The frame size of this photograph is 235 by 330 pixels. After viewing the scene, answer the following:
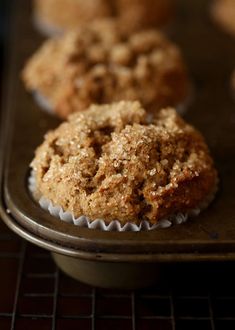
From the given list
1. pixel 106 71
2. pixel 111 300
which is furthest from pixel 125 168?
pixel 106 71

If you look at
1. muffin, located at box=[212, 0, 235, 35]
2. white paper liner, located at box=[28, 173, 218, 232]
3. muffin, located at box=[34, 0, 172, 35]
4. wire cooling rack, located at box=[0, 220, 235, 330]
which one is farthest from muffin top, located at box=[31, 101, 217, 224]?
muffin, located at box=[212, 0, 235, 35]

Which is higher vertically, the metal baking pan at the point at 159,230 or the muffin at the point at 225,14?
the muffin at the point at 225,14

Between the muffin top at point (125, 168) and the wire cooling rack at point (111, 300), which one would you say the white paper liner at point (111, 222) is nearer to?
the muffin top at point (125, 168)

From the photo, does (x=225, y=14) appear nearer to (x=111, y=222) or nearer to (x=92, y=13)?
(x=92, y=13)

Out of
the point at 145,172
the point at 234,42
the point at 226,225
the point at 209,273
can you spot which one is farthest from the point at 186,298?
the point at 234,42

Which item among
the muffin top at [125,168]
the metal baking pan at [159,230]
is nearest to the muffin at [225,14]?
the metal baking pan at [159,230]

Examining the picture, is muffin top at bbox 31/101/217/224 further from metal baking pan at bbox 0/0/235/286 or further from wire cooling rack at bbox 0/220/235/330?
wire cooling rack at bbox 0/220/235/330
